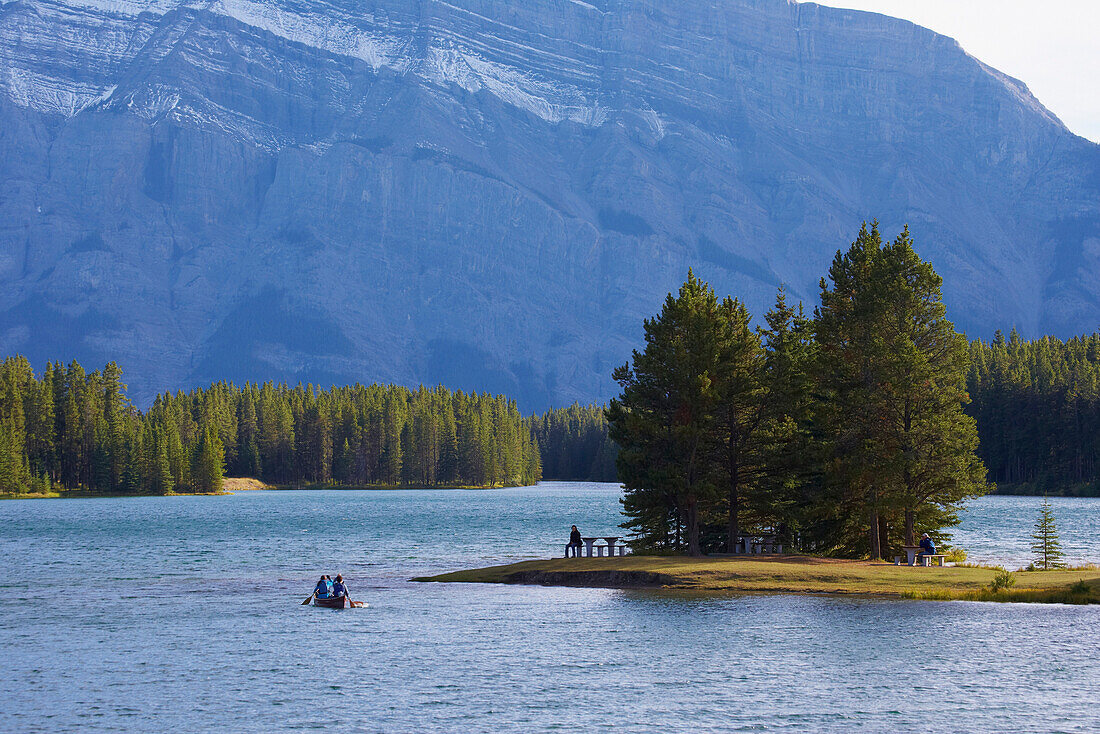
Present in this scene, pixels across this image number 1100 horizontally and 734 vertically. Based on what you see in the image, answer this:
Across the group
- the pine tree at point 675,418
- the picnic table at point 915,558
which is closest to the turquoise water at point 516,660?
the pine tree at point 675,418

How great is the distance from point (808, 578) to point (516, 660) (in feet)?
78.6

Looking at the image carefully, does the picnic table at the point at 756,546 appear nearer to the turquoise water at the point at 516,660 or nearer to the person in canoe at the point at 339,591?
the turquoise water at the point at 516,660

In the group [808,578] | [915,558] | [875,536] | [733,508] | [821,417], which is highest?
[821,417]

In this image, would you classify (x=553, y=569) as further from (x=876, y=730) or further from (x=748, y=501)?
(x=876, y=730)

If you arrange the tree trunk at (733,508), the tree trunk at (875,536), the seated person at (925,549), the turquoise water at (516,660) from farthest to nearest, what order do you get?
the tree trunk at (733,508)
the tree trunk at (875,536)
the seated person at (925,549)
the turquoise water at (516,660)

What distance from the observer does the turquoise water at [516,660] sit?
40250 mm

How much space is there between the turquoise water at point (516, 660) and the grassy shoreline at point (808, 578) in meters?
1.71

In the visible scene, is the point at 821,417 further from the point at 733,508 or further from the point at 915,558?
the point at 915,558

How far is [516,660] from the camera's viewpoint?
5028 centimetres

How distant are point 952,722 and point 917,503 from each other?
3576 cm

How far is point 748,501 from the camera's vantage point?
78.7 metres

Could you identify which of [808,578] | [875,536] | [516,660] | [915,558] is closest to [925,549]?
[915,558]

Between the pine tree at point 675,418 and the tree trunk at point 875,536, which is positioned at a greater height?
the pine tree at point 675,418

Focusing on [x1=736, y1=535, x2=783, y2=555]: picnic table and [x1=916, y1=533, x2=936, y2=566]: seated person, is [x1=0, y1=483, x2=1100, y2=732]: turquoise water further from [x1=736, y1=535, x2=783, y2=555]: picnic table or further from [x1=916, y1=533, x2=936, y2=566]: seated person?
[x1=736, y1=535, x2=783, y2=555]: picnic table
